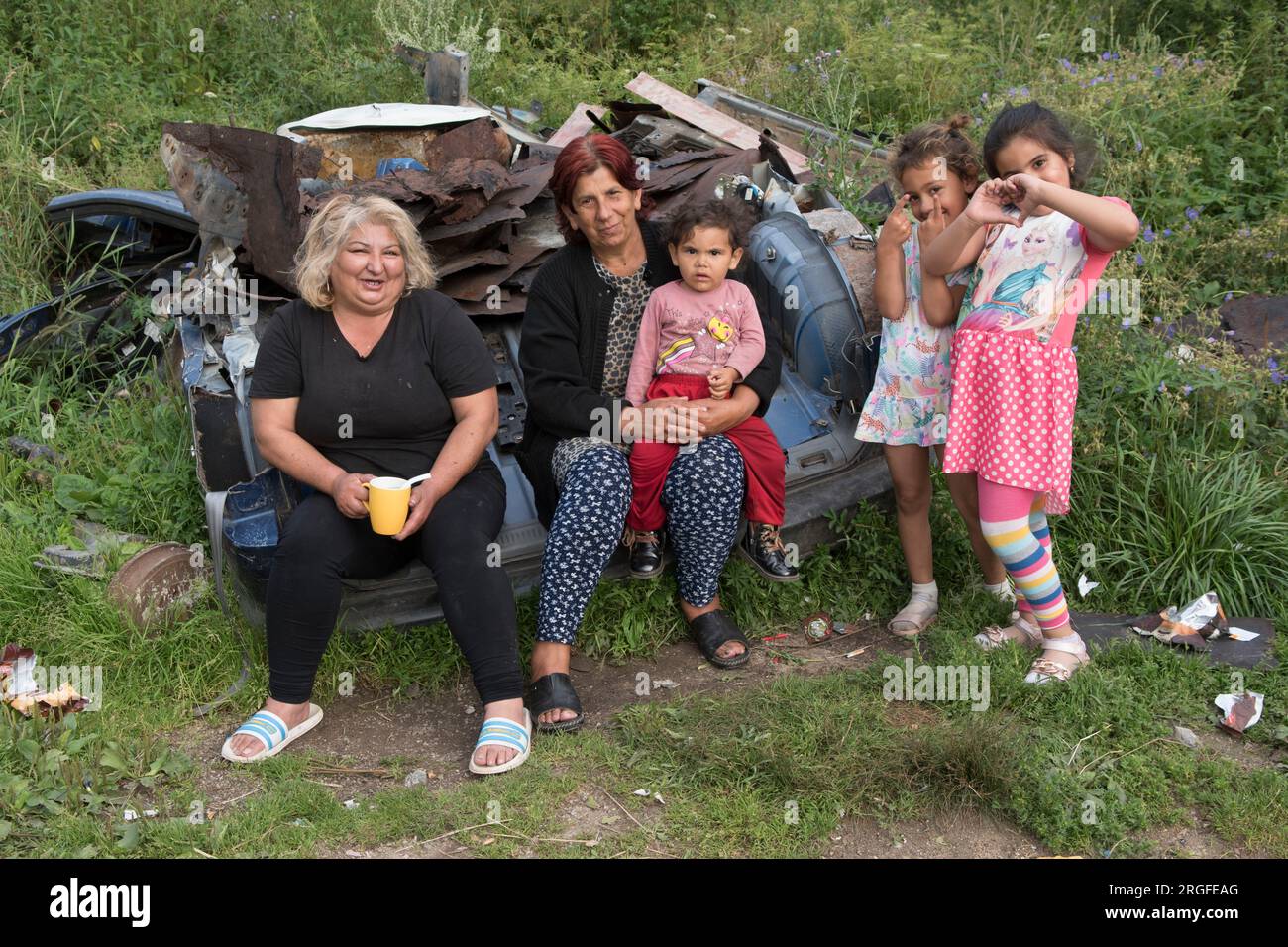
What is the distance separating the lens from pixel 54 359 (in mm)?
5555

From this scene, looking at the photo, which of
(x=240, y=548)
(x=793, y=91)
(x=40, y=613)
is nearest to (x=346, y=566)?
(x=240, y=548)

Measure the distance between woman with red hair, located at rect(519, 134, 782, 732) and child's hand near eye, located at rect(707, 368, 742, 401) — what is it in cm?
5

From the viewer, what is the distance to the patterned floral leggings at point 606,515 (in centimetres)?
374

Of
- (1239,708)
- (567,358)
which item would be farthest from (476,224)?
(1239,708)

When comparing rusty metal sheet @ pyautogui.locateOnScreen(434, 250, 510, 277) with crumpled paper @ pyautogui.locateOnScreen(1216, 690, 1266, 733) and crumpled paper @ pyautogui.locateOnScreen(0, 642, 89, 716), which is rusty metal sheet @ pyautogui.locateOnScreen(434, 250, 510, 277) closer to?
crumpled paper @ pyautogui.locateOnScreen(0, 642, 89, 716)

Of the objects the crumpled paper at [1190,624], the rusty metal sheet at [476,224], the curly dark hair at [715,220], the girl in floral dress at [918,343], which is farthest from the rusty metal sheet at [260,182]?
the crumpled paper at [1190,624]

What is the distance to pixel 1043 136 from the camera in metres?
3.51

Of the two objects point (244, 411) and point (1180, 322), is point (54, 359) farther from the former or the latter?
point (1180, 322)

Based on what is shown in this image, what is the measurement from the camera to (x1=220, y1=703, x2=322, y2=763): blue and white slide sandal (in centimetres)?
358

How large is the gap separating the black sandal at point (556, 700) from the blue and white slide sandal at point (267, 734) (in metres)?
0.75

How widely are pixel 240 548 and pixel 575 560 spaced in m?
1.10

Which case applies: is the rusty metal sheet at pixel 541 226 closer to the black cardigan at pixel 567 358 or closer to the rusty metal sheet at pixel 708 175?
the rusty metal sheet at pixel 708 175

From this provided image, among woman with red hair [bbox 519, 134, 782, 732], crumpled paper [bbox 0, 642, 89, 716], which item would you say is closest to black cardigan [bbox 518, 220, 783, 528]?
woman with red hair [bbox 519, 134, 782, 732]

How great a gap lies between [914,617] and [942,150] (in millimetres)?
1645
